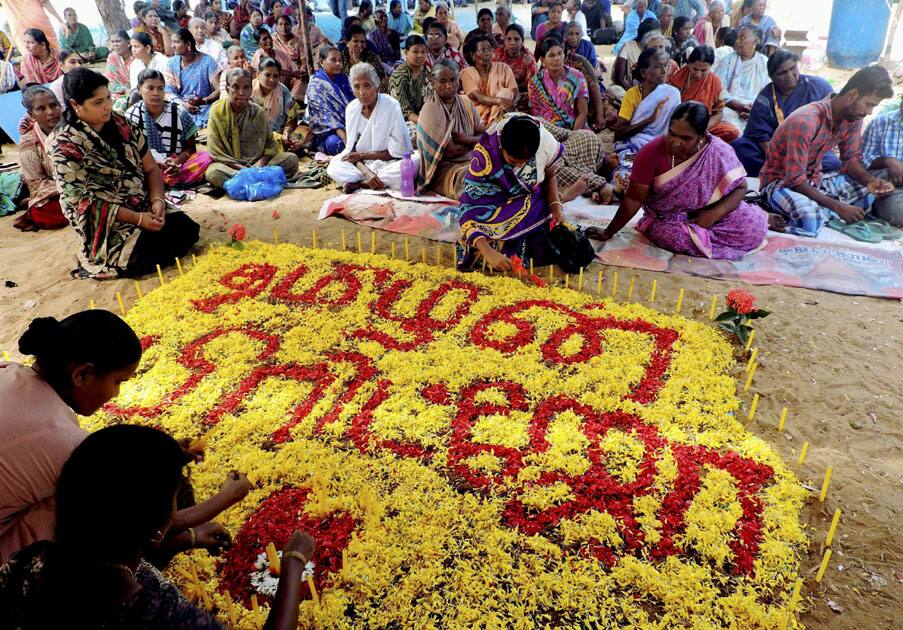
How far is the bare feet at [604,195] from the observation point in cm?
668

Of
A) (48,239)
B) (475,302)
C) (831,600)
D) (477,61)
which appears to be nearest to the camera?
(831,600)

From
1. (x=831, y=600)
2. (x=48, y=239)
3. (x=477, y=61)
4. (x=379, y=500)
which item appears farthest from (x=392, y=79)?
(x=831, y=600)

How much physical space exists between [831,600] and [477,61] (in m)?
7.98

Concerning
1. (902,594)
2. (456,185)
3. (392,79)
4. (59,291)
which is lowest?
(902,594)

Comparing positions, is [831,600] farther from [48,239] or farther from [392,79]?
[392,79]

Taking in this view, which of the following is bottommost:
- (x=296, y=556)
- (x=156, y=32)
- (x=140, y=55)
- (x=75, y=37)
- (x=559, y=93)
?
(x=296, y=556)

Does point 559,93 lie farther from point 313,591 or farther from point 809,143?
point 313,591

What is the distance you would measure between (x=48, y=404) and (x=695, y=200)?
16.0ft

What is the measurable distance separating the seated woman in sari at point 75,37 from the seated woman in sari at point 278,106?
952cm

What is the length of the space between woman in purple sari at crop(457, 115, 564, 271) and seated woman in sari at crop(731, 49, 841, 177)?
128 inches

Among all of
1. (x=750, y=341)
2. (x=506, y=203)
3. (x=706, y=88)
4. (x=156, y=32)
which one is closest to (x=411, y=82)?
(x=706, y=88)

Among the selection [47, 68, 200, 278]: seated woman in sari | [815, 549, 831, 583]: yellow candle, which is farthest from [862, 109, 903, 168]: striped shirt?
[47, 68, 200, 278]: seated woman in sari

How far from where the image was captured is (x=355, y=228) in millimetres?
6141

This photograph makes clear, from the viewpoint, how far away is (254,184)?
6.97 metres
